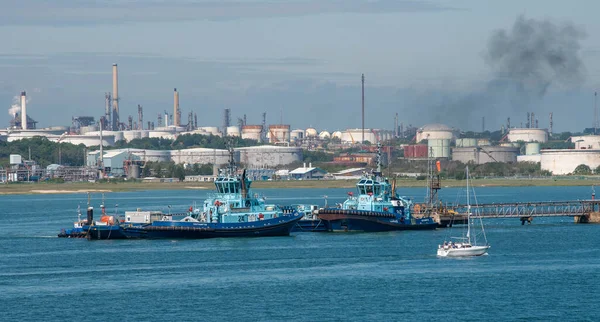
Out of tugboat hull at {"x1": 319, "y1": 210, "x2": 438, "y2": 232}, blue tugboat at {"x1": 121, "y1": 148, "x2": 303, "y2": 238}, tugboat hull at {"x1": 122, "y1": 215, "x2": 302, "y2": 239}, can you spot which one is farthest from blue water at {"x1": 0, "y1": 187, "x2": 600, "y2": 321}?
tugboat hull at {"x1": 319, "y1": 210, "x2": 438, "y2": 232}

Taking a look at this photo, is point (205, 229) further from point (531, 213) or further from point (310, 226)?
point (531, 213)

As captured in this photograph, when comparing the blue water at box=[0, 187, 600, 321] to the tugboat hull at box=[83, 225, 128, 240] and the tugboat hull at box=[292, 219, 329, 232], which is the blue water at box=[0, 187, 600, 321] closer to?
the tugboat hull at box=[83, 225, 128, 240]

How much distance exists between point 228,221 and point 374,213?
660 inches

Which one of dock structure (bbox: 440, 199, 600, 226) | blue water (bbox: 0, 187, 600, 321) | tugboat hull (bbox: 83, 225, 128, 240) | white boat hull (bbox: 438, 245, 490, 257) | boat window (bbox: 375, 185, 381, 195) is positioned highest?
boat window (bbox: 375, 185, 381, 195)

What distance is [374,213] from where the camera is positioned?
119m

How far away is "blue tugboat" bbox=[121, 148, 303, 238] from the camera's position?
367 feet

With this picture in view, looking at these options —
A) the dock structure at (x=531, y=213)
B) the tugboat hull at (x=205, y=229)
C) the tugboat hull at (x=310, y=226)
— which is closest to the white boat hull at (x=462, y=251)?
the tugboat hull at (x=205, y=229)

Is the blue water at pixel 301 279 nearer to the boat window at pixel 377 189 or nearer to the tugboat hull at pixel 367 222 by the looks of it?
the tugboat hull at pixel 367 222

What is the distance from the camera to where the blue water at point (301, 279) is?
6656cm

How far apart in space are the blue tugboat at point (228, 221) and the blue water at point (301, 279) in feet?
5.58

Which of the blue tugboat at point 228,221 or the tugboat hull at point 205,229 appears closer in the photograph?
the tugboat hull at point 205,229

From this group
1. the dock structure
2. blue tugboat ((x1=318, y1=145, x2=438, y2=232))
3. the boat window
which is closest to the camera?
blue tugboat ((x1=318, y1=145, x2=438, y2=232))

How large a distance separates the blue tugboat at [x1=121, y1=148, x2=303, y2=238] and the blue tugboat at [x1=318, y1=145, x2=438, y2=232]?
6872 millimetres

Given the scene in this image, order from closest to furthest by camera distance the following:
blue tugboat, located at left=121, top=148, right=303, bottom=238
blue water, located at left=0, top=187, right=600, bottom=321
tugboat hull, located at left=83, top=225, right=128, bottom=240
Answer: blue water, located at left=0, top=187, right=600, bottom=321 < blue tugboat, located at left=121, top=148, right=303, bottom=238 < tugboat hull, located at left=83, top=225, right=128, bottom=240
